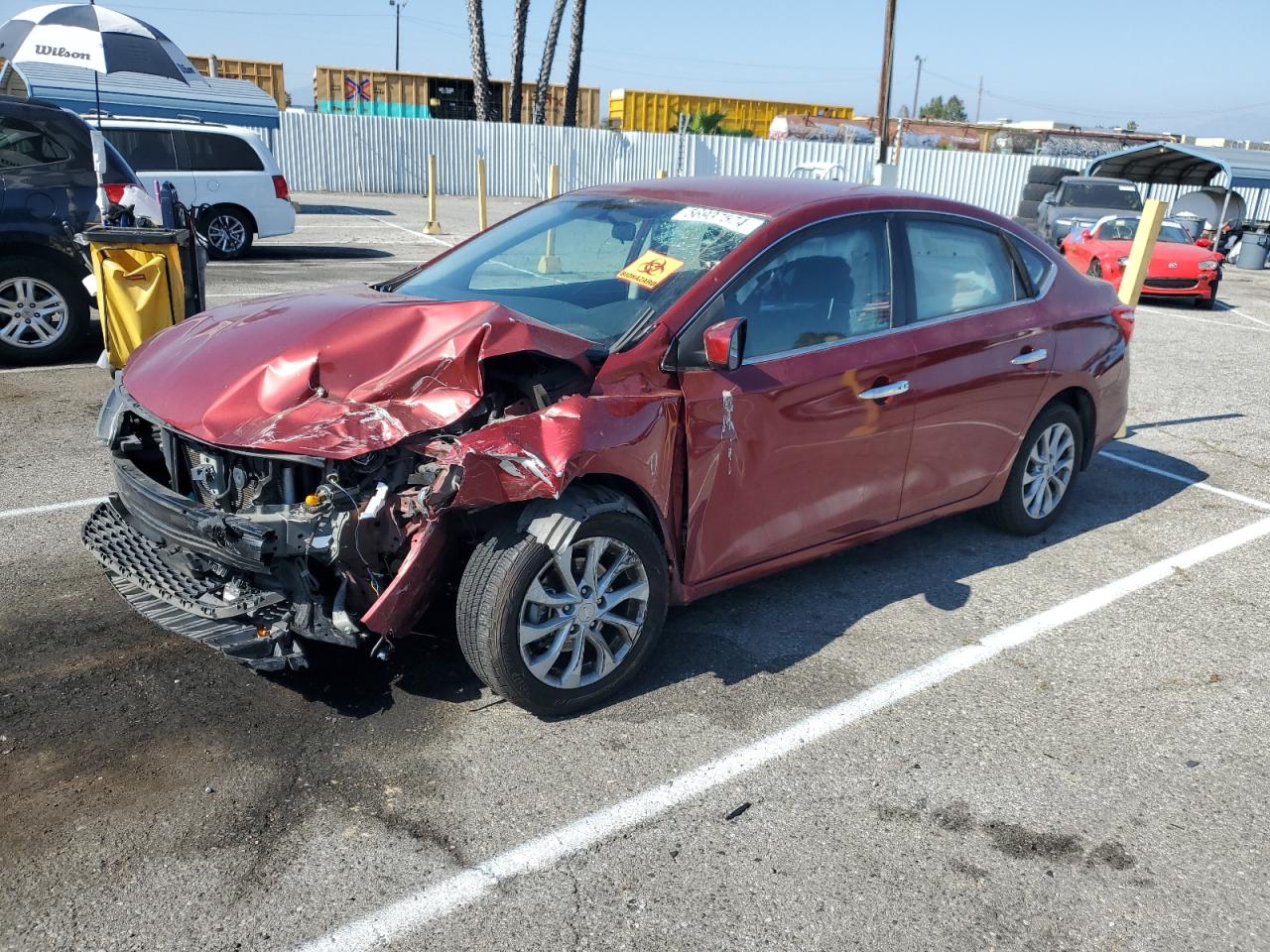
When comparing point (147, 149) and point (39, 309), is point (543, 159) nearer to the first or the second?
point (147, 149)

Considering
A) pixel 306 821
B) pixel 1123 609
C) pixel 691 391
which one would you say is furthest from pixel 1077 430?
pixel 306 821

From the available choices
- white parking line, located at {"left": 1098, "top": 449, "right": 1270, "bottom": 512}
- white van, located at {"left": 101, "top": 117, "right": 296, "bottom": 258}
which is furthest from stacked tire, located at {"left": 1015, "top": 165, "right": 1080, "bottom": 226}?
white parking line, located at {"left": 1098, "top": 449, "right": 1270, "bottom": 512}

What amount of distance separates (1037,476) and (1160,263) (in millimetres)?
11678

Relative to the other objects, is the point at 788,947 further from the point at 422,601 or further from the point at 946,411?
the point at 946,411

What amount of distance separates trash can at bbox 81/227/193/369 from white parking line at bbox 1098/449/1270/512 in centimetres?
647

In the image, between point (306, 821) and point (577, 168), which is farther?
point (577, 168)

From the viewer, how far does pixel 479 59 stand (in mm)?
30484

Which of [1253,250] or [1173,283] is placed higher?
[1253,250]

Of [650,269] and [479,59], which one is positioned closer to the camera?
[650,269]

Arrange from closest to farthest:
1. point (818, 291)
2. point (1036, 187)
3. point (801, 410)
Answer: point (801, 410)
point (818, 291)
point (1036, 187)

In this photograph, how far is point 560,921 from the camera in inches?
106

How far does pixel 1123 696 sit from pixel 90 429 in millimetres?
5990

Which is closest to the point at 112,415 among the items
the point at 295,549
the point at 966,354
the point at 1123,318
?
the point at 295,549

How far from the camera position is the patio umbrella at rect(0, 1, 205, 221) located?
12683mm
